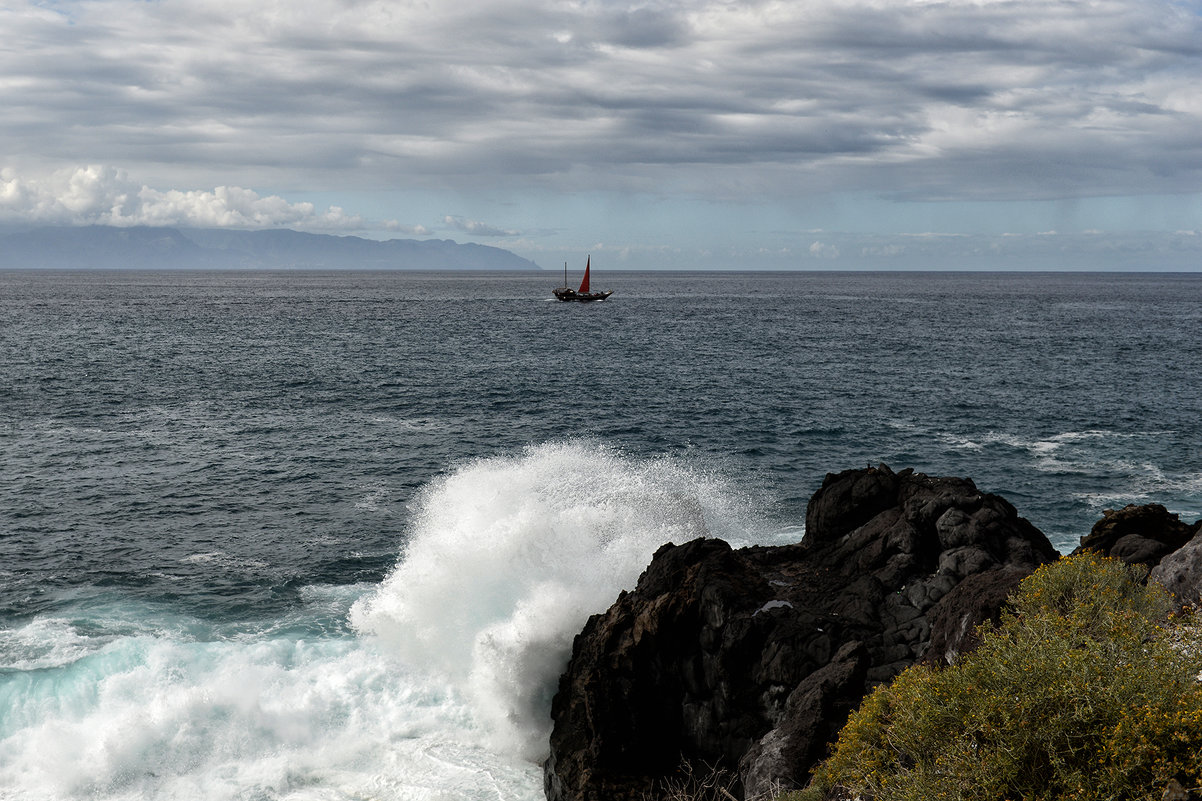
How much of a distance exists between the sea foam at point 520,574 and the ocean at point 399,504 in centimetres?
10

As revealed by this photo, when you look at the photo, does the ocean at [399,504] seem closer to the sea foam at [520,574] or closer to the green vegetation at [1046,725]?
the sea foam at [520,574]

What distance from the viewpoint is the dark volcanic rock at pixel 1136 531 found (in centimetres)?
2130

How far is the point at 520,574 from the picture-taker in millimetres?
27719

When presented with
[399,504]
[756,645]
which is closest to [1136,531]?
[756,645]

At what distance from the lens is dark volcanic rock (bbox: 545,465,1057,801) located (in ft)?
60.4

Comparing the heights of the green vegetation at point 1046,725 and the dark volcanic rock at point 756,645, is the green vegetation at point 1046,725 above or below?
above

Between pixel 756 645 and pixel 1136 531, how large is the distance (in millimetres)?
10311

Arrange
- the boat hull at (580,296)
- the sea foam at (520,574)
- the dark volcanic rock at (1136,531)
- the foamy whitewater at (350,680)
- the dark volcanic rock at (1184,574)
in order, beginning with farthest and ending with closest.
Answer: the boat hull at (580,296)
the sea foam at (520,574)
the foamy whitewater at (350,680)
the dark volcanic rock at (1136,531)
the dark volcanic rock at (1184,574)

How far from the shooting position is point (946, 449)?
49.7m

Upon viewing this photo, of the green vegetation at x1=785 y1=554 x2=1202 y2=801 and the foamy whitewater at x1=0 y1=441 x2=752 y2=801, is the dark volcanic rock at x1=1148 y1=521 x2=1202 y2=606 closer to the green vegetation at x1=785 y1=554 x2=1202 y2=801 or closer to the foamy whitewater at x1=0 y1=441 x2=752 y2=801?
the green vegetation at x1=785 y1=554 x2=1202 y2=801

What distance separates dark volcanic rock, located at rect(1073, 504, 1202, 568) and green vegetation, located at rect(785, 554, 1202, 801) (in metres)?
7.88

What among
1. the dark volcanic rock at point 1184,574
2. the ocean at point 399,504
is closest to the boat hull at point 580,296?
the ocean at point 399,504

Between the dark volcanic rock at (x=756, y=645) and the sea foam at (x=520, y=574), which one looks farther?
the sea foam at (x=520, y=574)

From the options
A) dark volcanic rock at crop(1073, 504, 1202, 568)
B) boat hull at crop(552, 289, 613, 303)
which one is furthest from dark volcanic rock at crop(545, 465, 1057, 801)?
boat hull at crop(552, 289, 613, 303)
